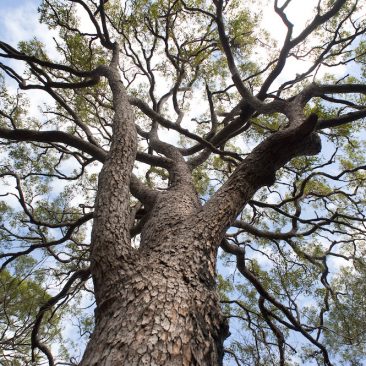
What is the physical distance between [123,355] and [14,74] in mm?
4491

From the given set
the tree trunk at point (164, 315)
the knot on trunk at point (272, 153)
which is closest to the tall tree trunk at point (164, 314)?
the tree trunk at point (164, 315)

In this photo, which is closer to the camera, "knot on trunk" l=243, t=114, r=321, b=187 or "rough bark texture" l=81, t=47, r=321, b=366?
"rough bark texture" l=81, t=47, r=321, b=366

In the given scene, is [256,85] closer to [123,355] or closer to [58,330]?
[123,355]

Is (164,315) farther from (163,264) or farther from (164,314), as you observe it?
(163,264)

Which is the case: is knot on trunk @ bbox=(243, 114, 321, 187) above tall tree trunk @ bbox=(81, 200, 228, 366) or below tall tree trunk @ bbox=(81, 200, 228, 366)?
above

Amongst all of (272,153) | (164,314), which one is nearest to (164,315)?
(164,314)

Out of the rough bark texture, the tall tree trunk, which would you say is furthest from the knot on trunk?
the tall tree trunk

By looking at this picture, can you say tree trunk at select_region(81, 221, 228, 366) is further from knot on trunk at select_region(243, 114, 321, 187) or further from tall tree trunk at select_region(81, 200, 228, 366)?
knot on trunk at select_region(243, 114, 321, 187)

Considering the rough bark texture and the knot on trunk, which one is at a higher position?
the knot on trunk

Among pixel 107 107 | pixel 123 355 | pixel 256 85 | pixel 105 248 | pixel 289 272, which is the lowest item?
pixel 123 355

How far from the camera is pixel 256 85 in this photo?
282 inches

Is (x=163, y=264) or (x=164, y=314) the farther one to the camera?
(x=163, y=264)

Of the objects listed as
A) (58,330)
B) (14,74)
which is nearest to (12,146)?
(14,74)

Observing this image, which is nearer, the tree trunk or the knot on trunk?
the tree trunk
